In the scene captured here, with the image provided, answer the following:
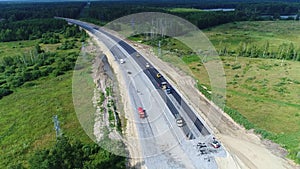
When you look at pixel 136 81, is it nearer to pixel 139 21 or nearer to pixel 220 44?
pixel 220 44

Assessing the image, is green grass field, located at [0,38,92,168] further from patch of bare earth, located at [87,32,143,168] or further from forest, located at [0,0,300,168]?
patch of bare earth, located at [87,32,143,168]

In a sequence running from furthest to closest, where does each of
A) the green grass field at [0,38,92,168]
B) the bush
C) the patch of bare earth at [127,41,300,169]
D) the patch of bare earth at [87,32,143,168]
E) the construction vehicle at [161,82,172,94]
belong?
the bush < the construction vehicle at [161,82,172,94] < the green grass field at [0,38,92,168] < the patch of bare earth at [87,32,143,168] < the patch of bare earth at [127,41,300,169]

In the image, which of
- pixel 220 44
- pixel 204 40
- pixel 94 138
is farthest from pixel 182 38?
pixel 94 138

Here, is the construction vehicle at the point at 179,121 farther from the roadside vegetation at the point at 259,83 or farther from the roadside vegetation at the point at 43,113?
the roadside vegetation at the point at 43,113

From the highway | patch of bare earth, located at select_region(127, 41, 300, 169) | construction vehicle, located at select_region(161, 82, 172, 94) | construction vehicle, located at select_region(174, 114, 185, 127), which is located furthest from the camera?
construction vehicle, located at select_region(161, 82, 172, 94)

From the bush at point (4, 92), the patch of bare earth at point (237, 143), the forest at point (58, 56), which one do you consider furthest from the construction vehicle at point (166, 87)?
the bush at point (4, 92)

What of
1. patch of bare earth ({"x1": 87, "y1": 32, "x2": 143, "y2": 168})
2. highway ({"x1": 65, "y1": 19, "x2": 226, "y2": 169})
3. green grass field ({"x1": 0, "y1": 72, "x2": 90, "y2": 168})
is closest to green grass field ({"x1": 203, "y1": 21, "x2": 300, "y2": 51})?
patch of bare earth ({"x1": 87, "y1": 32, "x2": 143, "y2": 168})

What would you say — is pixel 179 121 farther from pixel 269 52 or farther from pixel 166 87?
pixel 269 52

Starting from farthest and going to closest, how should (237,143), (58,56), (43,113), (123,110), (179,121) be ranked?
(58,56) < (43,113) < (123,110) < (179,121) < (237,143)

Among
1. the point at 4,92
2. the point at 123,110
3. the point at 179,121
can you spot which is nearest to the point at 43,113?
the point at 123,110
